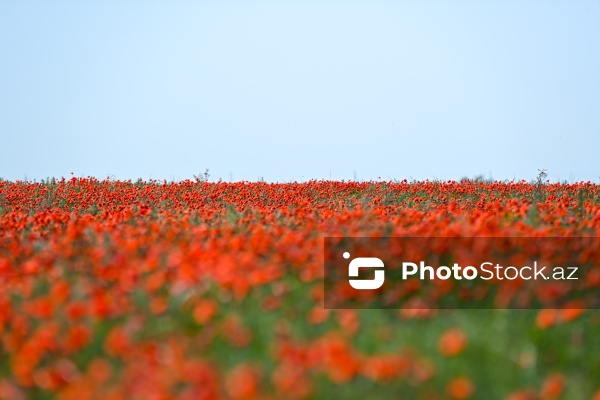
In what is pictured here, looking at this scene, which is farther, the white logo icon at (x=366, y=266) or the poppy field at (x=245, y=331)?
the white logo icon at (x=366, y=266)

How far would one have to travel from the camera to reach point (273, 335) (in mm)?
5293

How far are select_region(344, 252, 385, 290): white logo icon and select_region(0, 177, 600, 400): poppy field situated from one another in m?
0.30

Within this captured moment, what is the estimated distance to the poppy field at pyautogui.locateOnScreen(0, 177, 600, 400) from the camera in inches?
177

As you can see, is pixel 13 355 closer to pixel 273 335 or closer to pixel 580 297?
pixel 273 335

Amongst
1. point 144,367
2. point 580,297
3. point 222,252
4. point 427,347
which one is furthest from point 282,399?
point 580,297

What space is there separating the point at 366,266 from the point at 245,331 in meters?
2.05

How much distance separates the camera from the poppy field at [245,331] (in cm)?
450

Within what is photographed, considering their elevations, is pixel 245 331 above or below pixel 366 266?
below

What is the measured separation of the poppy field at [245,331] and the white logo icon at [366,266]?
11.9 inches

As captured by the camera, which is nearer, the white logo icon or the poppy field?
the poppy field

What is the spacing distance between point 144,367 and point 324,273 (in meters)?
2.26

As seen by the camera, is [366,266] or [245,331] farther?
[366,266]

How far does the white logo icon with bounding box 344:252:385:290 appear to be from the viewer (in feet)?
21.9

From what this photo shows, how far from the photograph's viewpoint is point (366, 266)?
277 inches
